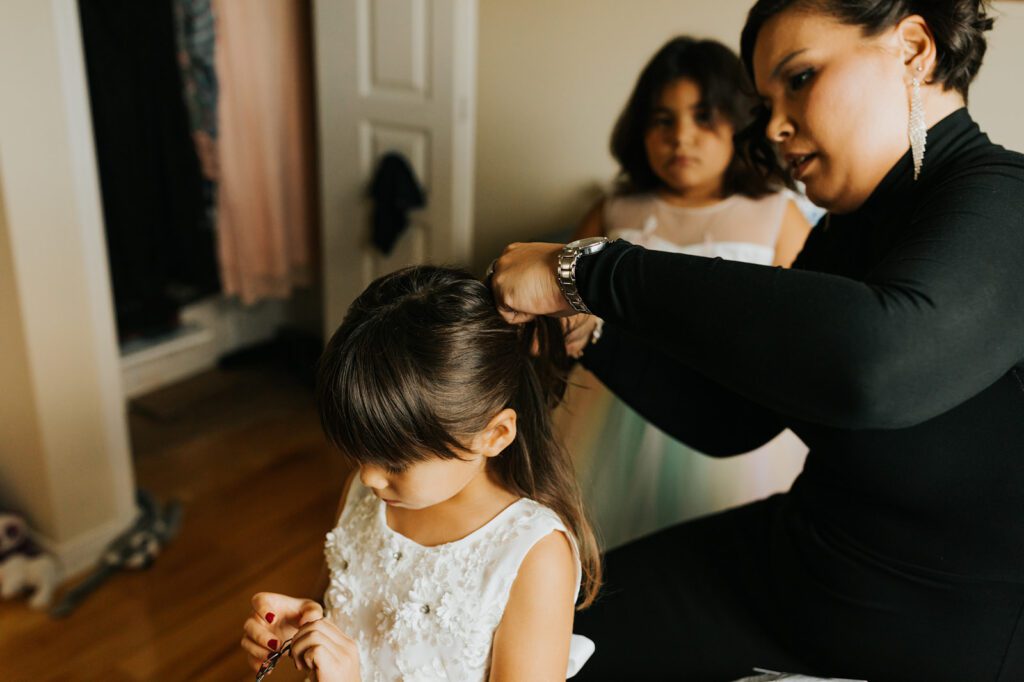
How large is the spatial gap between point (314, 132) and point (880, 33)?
2844 millimetres

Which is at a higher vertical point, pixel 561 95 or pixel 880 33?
pixel 880 33

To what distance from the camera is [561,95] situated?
2859 mm

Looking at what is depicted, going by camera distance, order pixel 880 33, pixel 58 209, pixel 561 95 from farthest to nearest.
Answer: pixel 561 95
pixel 58 209
pixel 880 33

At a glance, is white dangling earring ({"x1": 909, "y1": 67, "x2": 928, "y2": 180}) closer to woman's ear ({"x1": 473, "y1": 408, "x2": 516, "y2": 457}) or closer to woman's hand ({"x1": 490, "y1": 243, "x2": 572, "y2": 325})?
woman's hand ({"x1": 490, "y1": 243, "x2": 572, "y2": 325})

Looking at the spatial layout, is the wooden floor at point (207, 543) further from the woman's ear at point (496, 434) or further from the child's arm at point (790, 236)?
the child's arm at point (790, 236)

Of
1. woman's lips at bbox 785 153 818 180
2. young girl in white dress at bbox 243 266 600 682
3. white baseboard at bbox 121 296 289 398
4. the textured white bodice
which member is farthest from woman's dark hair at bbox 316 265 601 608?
white baseboard at bbox 121 296 289 398

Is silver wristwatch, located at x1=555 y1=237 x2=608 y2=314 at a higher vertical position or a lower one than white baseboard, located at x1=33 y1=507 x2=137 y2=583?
higher

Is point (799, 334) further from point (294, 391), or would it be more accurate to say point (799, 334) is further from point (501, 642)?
point (294, 391)

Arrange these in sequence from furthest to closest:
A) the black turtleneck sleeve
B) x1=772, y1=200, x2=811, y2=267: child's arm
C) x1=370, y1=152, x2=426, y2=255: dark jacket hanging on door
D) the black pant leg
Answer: x1=370, y1=152, x2=426, y2=255: dark jacket hanging on door
x1=772, y1=200, x2=811, y2=267: child's arm
the black pant leg
the black turtleneck sleeve

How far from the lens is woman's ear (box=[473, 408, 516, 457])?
99 cm

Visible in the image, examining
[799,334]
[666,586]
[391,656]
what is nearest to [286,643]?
[391,656]

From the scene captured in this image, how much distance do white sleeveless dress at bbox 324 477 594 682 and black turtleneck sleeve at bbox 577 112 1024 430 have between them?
1.05 ft

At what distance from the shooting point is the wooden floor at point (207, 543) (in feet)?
6.52

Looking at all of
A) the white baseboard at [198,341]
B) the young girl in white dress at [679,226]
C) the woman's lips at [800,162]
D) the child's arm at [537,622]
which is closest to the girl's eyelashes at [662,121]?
the young girl in white dress at [679,226]
